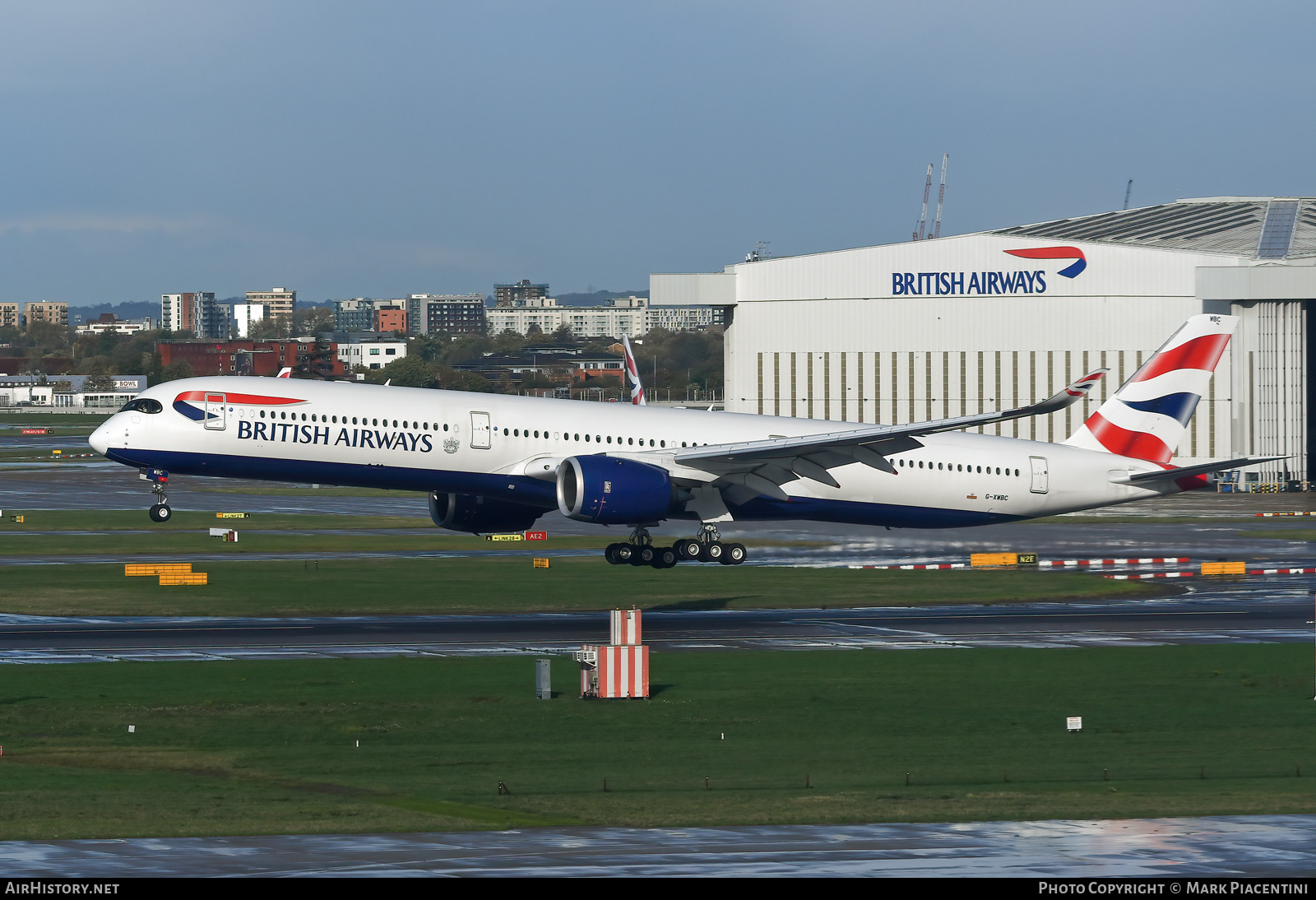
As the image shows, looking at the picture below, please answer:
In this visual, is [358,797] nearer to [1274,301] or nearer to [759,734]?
[759,734]

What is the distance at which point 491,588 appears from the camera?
192 feet

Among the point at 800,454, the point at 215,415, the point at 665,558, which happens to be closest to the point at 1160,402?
the point at 800,454

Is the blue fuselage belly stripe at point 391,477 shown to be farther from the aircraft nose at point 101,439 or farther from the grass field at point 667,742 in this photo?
the grass field at point 667,742

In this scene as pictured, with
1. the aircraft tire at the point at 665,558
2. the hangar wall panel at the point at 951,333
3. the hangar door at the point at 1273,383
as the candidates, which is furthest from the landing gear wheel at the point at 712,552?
the hangar door at the point at 1273,383

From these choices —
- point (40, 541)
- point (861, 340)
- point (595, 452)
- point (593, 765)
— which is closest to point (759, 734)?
point (593, 765)

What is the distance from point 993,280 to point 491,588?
66.7m

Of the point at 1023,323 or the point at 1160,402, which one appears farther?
the point at 1023,323

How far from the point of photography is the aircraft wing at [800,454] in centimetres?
5353

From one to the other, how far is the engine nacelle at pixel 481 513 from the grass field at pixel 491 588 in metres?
2.26

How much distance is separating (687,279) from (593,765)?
96264 millimetres

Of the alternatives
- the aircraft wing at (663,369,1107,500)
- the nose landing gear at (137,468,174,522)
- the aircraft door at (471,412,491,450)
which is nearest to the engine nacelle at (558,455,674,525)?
the aircraft wing at (663,369,1107,500)

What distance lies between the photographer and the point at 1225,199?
443ft

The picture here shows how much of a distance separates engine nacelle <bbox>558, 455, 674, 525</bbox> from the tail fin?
17612 mm

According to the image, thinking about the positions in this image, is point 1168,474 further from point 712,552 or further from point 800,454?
point 712,552
